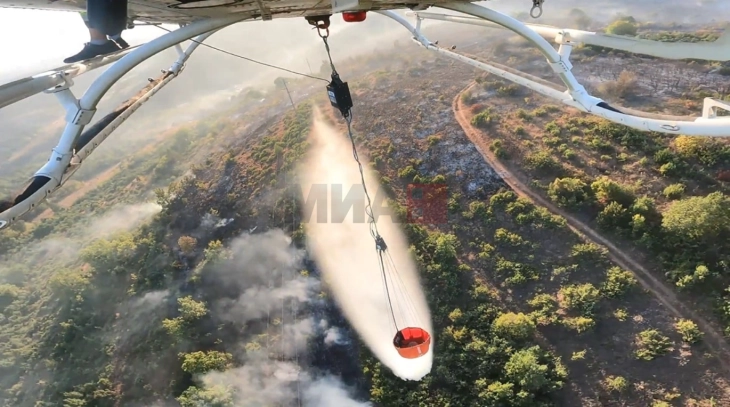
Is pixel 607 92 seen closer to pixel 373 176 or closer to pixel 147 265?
pixel 373 176

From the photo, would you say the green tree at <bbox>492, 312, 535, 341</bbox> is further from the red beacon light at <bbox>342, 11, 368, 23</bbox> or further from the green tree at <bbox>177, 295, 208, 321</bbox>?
the green tree at <bbox>177, 295, 208, 321</bbox>

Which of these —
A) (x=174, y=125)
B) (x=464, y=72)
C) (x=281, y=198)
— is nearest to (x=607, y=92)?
(x=464, y=72)

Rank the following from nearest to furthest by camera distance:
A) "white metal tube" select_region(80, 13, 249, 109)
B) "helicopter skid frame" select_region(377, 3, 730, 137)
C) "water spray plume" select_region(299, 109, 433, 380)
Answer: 1. "white metal tube" select_region(80, 13, 249, 109)
2. "helicopter skid frame" select_region(377, 3, 730, 137)
3. "water spray plume" select_region(299, 109, 433, 380)

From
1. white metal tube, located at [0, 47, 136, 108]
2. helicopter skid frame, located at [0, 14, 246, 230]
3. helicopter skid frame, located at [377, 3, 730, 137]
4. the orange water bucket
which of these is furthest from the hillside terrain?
white metal tube, located at [0, 47, 136, 108]

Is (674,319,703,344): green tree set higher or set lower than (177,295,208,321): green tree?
higher

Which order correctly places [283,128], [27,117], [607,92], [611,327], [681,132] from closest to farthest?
[681,132]
[611,327]
[607,92]
[283,128]
[27,117]

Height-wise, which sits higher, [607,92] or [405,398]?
[607,92]

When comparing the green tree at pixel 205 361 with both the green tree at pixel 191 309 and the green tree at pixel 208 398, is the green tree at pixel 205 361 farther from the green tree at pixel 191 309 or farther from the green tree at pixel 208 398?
the green tree at pixel 191 309
